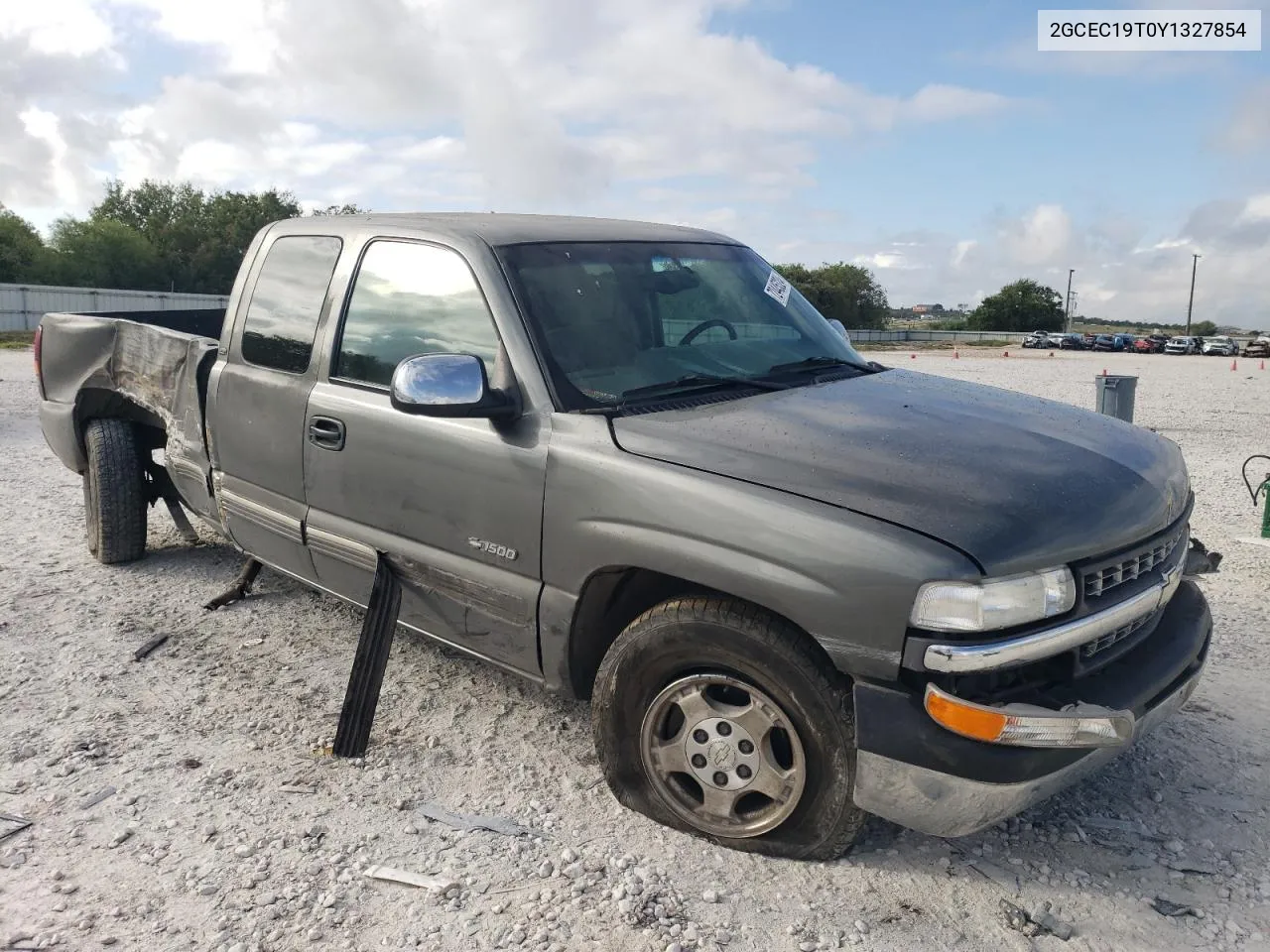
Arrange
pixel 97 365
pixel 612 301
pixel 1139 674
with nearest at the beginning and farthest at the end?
pixel 1139 674 < pixel 612 301 < pixel 97 365

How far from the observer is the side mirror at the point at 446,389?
3.00m

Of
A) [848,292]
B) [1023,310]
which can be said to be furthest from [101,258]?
[1023,310]

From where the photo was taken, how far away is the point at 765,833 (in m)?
2.83

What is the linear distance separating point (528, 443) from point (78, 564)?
3.92m

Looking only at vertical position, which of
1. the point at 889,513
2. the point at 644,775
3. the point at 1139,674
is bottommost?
the point at 644,775

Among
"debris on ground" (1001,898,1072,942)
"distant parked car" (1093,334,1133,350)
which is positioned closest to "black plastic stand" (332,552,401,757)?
"debris on ground" (1001,898,1072,942)

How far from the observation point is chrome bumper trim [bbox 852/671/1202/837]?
2447 millimetres

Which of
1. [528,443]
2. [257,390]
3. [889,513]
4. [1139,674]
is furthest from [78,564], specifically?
[1139,674]

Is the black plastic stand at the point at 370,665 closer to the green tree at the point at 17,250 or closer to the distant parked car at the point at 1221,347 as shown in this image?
the green tree at the point at 17,250

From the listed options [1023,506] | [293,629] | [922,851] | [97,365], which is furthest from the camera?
[97,365]

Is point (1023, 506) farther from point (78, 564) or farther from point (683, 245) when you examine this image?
point (78, 564)

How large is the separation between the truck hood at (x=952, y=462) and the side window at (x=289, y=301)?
1.64m

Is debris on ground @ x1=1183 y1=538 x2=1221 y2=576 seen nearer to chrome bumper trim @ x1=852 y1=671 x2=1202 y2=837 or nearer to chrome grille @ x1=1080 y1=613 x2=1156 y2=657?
chrome grille @ x1=1080 y1=613 x2=1156 y2=657

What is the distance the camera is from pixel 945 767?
7.95 ft
